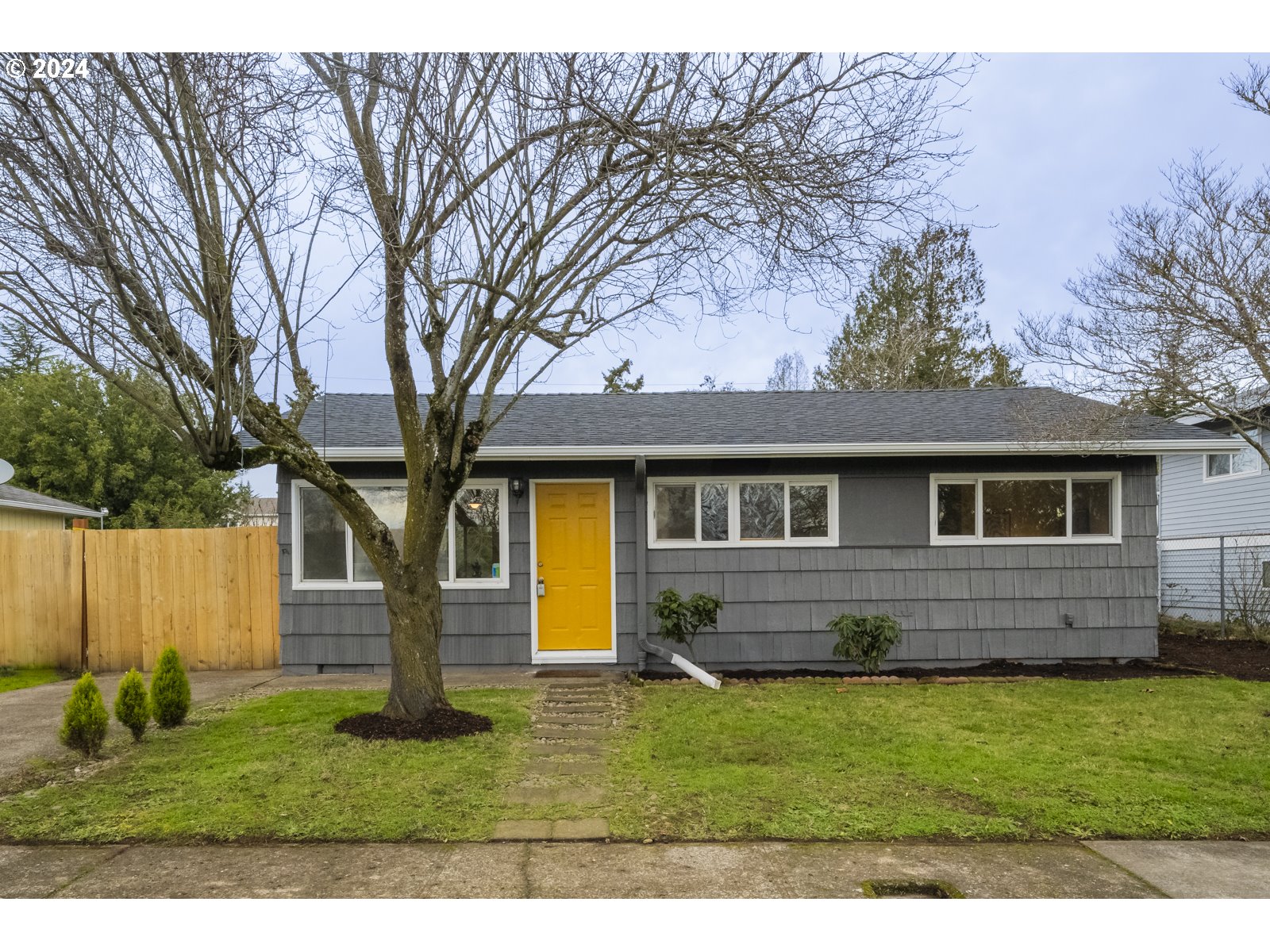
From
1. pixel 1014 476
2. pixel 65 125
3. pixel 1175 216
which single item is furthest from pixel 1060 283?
pixel 65 125

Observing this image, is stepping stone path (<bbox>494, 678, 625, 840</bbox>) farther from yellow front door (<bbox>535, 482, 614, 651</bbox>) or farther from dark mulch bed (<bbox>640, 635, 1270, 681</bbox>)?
dark mulch bed (<bbox>640, 635, 1270, 681</bbox>)

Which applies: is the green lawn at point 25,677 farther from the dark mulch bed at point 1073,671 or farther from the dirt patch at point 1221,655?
the dirt patch at point 1221,655

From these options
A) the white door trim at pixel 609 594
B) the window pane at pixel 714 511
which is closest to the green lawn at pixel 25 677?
the white door trim at pixel 609 594

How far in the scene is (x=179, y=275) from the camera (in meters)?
5.18

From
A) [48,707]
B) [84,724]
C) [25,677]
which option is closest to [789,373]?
[25,677]

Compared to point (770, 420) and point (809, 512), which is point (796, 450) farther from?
point (770, 420)

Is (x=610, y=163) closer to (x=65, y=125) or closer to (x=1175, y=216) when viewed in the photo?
(x=65, y=125)

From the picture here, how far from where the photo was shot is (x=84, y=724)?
17.1ft

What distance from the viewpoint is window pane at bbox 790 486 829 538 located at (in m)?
8.66

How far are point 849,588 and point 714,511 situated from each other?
1.61 m

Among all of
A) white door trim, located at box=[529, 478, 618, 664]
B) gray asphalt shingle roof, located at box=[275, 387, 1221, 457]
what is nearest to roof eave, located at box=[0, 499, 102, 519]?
gray asphalt shingle roof, located at box=[275, 387, 1221, 457]

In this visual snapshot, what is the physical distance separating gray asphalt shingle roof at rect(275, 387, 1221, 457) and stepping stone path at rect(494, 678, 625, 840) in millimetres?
2515

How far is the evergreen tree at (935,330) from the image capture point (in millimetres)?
20859

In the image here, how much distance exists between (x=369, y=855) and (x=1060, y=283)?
Answer: 914 cm
